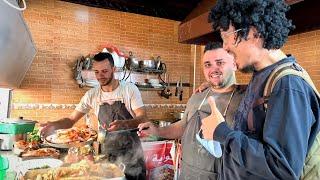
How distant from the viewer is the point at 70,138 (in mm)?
2662

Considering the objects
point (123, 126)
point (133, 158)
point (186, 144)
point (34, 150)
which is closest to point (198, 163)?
point (186, 144)

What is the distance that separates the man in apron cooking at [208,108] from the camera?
1.98 m

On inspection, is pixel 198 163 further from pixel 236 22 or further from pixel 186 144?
pixel 236 22

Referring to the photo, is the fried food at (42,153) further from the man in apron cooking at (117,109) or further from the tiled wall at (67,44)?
the tiled wall at (67,44)

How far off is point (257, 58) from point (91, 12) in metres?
4.75

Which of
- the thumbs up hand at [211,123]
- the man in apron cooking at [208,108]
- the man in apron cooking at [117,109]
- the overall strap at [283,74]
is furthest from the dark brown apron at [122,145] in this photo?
the overall strap at [283,74]

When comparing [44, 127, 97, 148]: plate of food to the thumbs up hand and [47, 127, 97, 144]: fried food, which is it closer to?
[47, 127, 97, 144]: fried food

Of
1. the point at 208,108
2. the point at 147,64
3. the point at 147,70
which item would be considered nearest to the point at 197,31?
the point at 208,108

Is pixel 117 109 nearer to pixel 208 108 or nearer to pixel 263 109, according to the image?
pixel 208 108

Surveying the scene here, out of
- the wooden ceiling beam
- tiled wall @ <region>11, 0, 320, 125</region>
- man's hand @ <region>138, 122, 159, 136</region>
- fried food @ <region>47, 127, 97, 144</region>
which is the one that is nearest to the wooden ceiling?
the wooden ceiling beam

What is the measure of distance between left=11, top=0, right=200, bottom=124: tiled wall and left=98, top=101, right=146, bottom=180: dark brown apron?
84.4 inches

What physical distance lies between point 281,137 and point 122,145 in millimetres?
2283

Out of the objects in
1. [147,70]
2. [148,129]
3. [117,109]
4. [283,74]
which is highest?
[147,70]

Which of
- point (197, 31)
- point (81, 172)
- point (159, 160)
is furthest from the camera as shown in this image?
point (159, 160)
